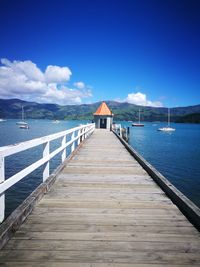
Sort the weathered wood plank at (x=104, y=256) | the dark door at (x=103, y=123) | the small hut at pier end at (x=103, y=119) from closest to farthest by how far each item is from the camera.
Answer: the weathered wood plank at (x=104, y=256), the small hut at pier end at (x=103, y=119), the dark door at (x=103, y=123)

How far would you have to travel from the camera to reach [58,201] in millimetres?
4195

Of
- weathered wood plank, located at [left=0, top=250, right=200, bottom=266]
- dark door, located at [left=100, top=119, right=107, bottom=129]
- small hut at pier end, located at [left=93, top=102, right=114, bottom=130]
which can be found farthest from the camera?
dark door, located at [left=100, top=119, right=107, bottom=129]

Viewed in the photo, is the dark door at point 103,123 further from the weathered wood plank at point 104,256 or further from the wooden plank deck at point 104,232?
the weathered wood plank at point 104,256

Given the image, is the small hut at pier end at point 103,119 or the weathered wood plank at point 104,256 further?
the small hut at pier end at point 103,119

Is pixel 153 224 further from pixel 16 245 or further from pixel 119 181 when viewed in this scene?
pixel 119 181

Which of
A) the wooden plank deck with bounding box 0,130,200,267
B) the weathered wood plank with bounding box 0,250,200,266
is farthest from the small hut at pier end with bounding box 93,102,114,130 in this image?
the weathered wood plank with bounding box 0,250,200,266


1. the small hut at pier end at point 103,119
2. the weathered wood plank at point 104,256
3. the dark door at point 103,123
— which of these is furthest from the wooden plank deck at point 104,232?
the dark door at point 103,123

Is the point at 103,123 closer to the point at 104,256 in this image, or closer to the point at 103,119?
the point at 103,119

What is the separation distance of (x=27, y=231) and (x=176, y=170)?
59.8 ft

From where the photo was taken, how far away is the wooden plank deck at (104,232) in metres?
2.46

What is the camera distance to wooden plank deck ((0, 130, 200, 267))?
2.46 m

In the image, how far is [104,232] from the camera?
3.03 m

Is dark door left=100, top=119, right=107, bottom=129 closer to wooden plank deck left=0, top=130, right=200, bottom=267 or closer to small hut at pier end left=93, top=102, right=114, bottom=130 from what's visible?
small hut at pier end left=93, top=102, right=114, bottom=130

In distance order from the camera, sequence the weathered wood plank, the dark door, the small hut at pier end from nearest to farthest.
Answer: the weathered wood plank, the small hut at pier end, the dark door
